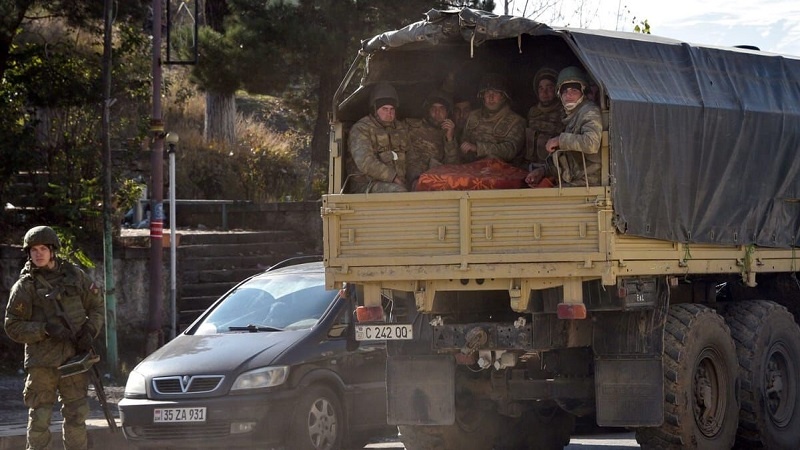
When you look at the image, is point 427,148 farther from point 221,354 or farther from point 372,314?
point 221,354

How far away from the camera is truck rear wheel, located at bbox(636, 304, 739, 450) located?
380 inches

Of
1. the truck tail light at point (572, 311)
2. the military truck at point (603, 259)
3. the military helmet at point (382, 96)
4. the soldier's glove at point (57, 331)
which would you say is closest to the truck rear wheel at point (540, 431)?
the military truck at point (603, 259)

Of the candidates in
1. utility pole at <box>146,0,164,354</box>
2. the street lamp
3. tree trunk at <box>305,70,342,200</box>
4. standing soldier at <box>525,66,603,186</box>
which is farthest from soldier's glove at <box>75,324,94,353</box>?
tree trunk at <box>305,70,342,200</box>

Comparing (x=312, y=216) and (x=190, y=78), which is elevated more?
(x=190, y=78)

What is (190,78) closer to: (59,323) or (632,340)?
(59,323)

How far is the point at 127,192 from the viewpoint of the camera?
60.2 ft

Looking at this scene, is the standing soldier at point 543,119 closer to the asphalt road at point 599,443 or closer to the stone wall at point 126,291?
the asphalt road at point 599,443

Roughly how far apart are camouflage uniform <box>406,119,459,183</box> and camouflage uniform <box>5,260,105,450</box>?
2.87 m

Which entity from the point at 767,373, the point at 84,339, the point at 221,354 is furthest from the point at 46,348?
the point at 767,373

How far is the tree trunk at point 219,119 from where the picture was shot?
90.7 feet

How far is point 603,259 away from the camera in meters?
9.05

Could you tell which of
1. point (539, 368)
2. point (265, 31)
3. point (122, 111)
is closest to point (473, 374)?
point (539, 368)

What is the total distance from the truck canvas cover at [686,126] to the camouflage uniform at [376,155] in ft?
1.62

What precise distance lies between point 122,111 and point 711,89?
49.0ft
